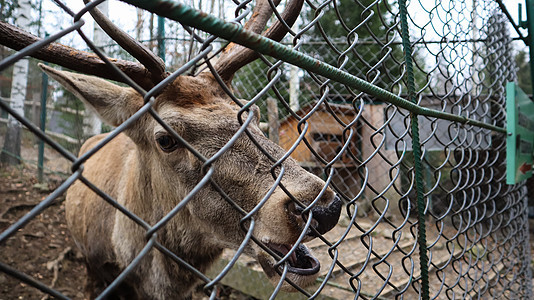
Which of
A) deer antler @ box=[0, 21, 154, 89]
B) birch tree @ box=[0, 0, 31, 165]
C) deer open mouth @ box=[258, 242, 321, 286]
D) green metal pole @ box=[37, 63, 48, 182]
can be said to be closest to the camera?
deer antler @ box=[0, 21, 154, 89]

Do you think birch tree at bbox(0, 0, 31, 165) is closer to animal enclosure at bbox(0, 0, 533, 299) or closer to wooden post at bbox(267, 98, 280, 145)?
animal enclosure at bbox(0, 0, 533, 299)

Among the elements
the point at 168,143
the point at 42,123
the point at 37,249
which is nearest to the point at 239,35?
the point at 168,143

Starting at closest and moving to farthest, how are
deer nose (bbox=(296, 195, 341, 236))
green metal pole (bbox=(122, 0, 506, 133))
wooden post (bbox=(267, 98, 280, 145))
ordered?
green metal pole (bbox=(122, 0, 506, 133)) → deer nose (bbox=(296, 195, 341, 236)) → wooden post (bbox=(267, 98, 280, 145))

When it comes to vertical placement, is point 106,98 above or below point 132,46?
below

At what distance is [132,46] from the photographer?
1.43 m

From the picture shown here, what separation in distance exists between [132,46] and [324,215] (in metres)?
1.07

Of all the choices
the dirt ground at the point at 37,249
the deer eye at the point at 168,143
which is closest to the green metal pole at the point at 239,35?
the deer eye at the point at 168,143

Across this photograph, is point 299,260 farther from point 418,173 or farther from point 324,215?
point 418,173

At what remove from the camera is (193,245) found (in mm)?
2115

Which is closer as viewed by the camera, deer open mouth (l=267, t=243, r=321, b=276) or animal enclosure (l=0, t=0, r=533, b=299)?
animal enclosure (l=0, t=0, r=533, b=299)

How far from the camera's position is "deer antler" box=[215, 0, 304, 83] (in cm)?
164

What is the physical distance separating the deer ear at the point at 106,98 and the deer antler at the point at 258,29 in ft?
2.02

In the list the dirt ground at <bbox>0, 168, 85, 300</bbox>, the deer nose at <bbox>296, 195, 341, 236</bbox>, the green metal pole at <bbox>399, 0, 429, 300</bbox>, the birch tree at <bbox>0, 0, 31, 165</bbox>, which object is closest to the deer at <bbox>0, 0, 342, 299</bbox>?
the deer nose at <bbox>296, 195, 341, 236</bbox>

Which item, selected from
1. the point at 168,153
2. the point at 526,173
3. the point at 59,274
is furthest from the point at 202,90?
the point at 59,274
